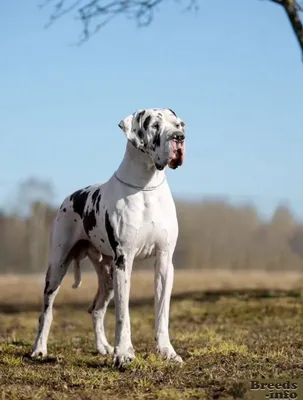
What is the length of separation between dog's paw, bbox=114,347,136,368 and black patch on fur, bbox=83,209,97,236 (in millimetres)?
1179

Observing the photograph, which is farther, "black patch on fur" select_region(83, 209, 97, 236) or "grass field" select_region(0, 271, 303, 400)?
"black patch on fur" select_region(83, 209, 97, 236)

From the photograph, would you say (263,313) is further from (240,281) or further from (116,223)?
(240,281)

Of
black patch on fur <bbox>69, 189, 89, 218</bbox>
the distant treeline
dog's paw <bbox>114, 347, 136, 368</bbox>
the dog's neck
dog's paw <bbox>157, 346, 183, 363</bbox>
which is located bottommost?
the distant treeline

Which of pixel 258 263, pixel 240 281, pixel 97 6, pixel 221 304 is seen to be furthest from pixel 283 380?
pixel 258 263

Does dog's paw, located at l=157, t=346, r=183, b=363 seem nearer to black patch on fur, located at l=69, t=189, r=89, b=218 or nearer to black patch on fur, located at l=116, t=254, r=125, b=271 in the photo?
black patch on fur, located at l=116, t=254, r=125, b=271

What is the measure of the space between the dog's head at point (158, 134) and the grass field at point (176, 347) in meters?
1.63

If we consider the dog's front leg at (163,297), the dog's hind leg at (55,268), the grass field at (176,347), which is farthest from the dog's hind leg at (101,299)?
the dog's front leg at (163,297)

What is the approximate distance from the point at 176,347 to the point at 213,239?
557 inches

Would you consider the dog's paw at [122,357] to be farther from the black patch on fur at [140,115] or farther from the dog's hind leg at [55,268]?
the black patch on fur at [140,115]

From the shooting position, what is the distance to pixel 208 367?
6.20 meters

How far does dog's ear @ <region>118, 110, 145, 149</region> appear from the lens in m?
6.36

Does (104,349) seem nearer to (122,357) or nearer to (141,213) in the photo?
(122,357)

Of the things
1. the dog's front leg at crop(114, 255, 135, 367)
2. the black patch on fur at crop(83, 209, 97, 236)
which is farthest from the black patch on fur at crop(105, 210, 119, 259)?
the black patch on fur at crop(83, 209, 97, 236)

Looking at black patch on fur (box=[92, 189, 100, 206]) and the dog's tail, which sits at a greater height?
black patch on fur (box=[92, 189, 100, 206])
